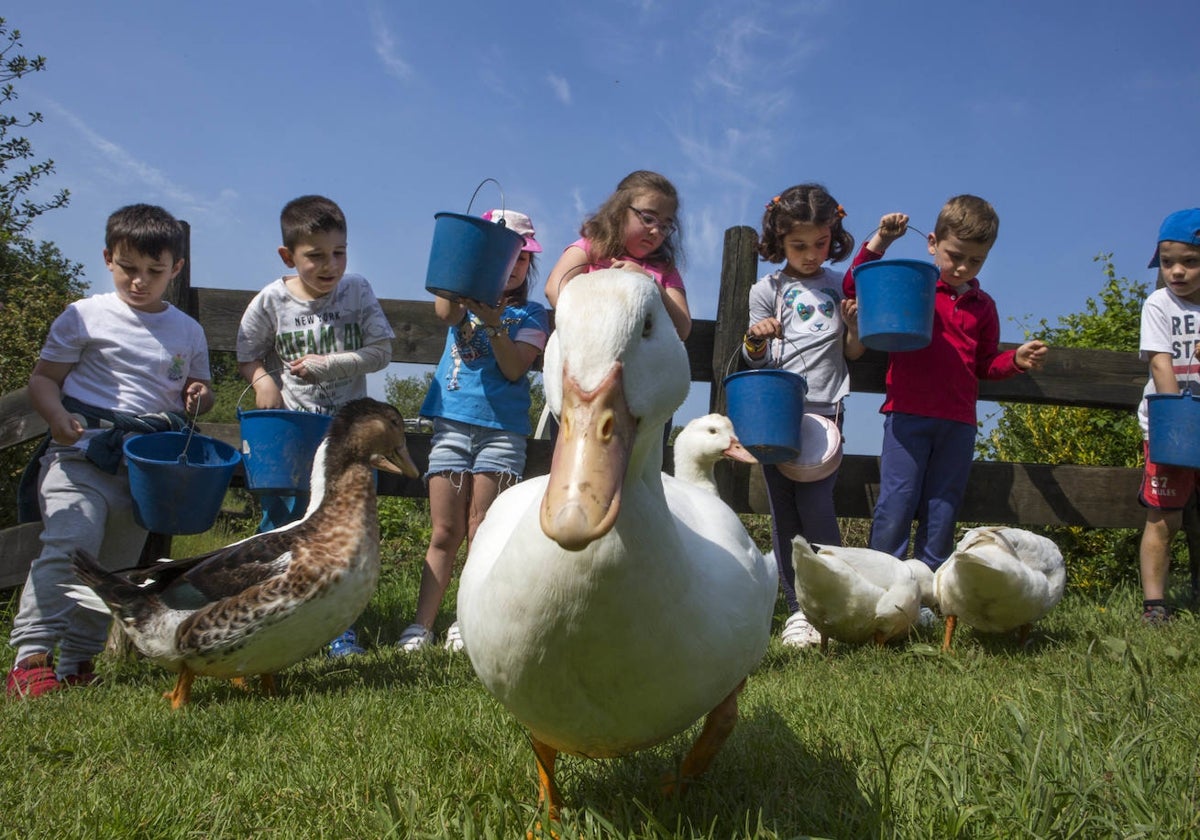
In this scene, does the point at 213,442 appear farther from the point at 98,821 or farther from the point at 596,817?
the point at 596,817

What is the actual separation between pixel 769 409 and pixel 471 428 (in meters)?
1.42

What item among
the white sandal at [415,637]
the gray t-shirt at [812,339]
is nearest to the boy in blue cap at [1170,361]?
the gray t-shirt at [812,339]

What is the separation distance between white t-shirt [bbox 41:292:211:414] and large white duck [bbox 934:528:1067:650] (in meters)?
3.64

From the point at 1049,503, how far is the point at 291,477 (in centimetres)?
425

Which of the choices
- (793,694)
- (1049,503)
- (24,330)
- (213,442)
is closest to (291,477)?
(213,442)

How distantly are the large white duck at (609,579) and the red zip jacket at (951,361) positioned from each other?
9.58 feet

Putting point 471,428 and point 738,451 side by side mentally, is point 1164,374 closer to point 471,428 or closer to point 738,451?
point 738,451

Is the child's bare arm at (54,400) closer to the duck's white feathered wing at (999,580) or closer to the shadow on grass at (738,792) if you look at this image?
the shadow on grass at (738,792)

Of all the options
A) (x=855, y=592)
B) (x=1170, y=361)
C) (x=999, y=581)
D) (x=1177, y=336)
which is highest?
(x=1177, y=336)

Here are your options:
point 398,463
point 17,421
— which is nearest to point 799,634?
point 398,463

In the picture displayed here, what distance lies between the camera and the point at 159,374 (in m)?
4.02

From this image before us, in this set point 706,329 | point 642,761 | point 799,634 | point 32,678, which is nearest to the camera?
point 642,761

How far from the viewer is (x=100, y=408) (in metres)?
3.87

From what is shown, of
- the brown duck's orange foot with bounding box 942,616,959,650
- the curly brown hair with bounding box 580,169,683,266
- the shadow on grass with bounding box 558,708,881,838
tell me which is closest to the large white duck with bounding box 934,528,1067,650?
the brown duck's orange foot with bounding box 942,616,959,650
